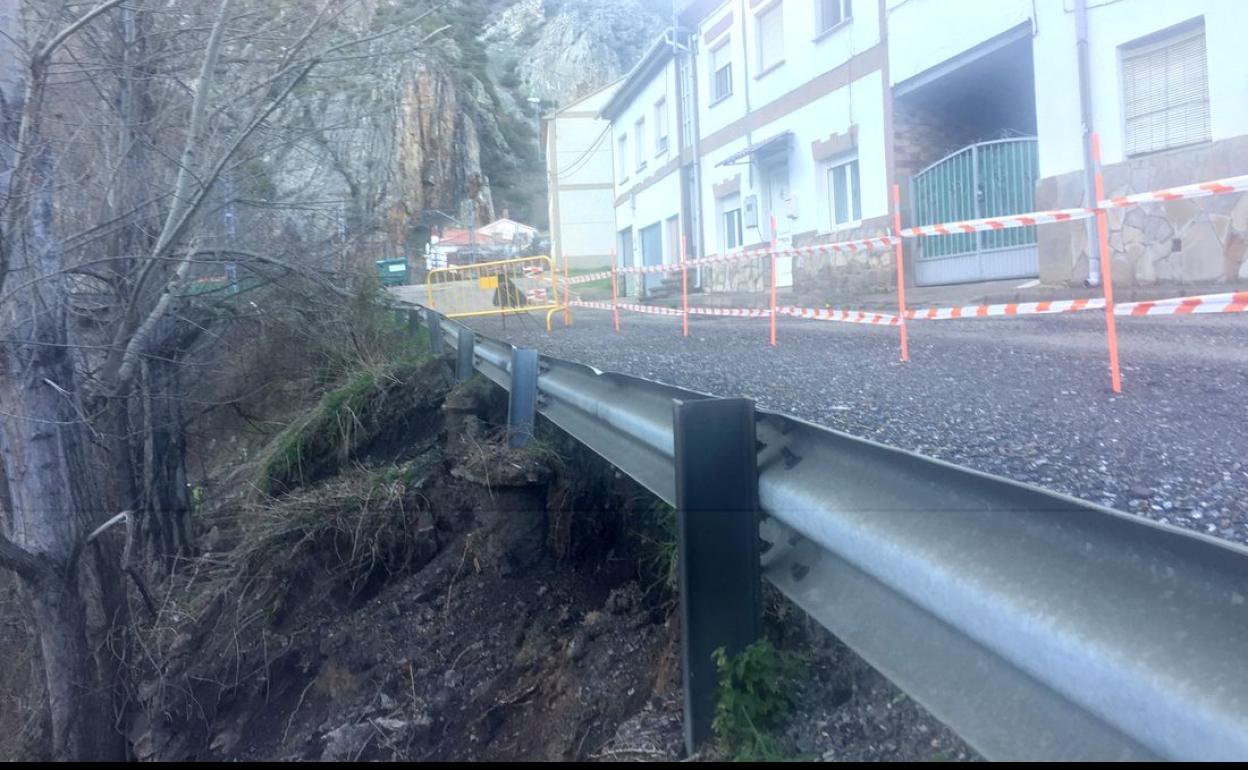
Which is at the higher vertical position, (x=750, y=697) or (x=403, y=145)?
(x=403, y=145)

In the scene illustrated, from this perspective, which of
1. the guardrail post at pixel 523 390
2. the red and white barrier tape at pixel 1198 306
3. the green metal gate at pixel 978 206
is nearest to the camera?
the guardrail post at pixel 523 390

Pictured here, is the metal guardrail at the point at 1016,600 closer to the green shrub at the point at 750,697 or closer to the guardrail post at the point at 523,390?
the green shrub at the point at 750,697

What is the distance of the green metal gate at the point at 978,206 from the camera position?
48.6ft

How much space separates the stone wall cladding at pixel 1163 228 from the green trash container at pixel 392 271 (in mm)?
7896

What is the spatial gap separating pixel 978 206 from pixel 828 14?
17.3 ft

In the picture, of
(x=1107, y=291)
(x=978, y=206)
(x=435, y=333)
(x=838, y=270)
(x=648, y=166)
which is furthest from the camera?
(x=648, y=166)

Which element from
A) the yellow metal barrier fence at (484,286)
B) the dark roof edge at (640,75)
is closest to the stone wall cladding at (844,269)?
the yellow metal barrier fence at (484,286)

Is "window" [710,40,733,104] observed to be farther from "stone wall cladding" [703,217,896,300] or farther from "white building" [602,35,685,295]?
"stone wall cladding" [703,217,896,300]

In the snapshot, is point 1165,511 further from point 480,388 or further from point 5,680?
point 5,680

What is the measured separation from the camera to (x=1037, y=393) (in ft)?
21.7

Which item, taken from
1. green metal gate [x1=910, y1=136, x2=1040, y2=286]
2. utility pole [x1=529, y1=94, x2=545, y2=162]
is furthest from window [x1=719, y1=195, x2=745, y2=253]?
utility pole [x1=529, y1=94, x2=545, y2=162]

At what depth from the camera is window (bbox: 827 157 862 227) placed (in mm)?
18656

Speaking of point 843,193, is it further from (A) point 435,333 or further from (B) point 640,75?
(B) point 640,75

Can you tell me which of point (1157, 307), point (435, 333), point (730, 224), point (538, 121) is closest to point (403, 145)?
point (435, 333)
